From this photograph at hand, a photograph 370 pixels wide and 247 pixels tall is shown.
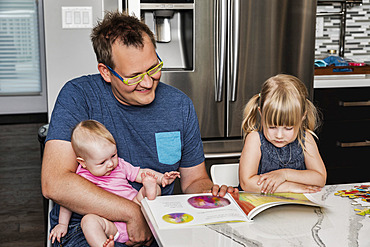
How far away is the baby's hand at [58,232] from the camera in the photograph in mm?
1565

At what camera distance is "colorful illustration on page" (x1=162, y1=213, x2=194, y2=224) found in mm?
1208

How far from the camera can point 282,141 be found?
71.6 inches

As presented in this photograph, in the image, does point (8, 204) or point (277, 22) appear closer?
point (277, 22)

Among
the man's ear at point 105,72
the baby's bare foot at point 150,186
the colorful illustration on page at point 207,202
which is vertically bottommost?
the colorful illustration on page at point 207,202

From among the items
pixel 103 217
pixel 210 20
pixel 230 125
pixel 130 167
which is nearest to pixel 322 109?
pixel 230 125

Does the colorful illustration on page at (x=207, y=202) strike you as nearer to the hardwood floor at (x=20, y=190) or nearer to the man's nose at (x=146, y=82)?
the man's nose at (x=146, y=82)

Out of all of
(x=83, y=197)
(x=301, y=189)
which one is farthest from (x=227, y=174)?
(x=83, y=197)

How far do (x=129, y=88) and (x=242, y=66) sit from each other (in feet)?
4.38

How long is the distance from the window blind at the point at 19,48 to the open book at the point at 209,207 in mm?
5769

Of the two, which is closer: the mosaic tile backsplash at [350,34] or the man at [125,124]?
the man at [125,124]

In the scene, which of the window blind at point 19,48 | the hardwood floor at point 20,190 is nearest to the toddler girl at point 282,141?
the hardwood floor at point 20,190

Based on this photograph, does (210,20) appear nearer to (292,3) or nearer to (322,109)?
(292,3)

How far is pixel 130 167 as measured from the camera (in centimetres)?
169

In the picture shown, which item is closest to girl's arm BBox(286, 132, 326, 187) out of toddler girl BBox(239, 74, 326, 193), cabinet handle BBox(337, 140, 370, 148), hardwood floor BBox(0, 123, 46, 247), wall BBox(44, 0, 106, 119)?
toddler girl BBox(239, 74, 326, 193)
